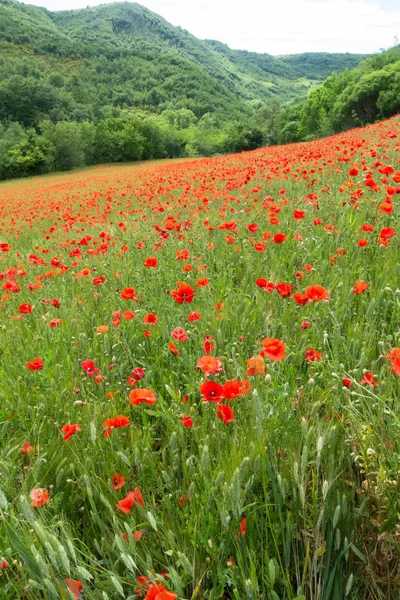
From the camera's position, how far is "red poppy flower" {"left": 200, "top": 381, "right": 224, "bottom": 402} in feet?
4.27

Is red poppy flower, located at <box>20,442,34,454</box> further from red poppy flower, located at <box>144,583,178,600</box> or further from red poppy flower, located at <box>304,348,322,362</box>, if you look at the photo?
red poppy flower, located at <box>304,348,322,362</box>

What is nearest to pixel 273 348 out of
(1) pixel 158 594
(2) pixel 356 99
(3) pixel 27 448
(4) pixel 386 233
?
(1) pixel 158 594

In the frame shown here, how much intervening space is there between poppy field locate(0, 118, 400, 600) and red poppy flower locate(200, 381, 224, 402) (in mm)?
32

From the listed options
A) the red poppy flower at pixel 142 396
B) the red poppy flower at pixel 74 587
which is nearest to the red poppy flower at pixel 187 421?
the red poppy flower at pixel 142 396

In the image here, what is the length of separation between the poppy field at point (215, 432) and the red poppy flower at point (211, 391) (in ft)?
0.10

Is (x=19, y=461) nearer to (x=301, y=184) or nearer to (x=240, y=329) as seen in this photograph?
(x=240, y=329)

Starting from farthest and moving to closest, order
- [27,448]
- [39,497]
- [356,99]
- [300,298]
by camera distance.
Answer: [356,99] → [300,298] → [27,448] → [39,497]

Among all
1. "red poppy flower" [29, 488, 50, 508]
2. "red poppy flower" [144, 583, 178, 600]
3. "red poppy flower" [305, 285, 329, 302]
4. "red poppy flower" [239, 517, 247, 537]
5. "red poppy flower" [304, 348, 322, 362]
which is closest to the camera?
"red poppy flower" [144, 583, 178, 600]

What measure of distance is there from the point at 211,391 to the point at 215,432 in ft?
0.78

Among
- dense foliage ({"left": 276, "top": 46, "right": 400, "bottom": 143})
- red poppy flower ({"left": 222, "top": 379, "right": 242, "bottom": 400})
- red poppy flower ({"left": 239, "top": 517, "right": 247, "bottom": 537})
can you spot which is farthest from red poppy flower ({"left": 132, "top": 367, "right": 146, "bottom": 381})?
dense foliage ({"left": 276, "top": 46, "right": 400, "bottom": 143})

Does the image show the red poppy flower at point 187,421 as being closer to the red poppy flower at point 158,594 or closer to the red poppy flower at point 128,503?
the red poppy flower at point 128,503

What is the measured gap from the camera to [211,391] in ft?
4.36

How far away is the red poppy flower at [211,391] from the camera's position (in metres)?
1.30

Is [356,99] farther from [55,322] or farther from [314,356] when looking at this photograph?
[314,356]
